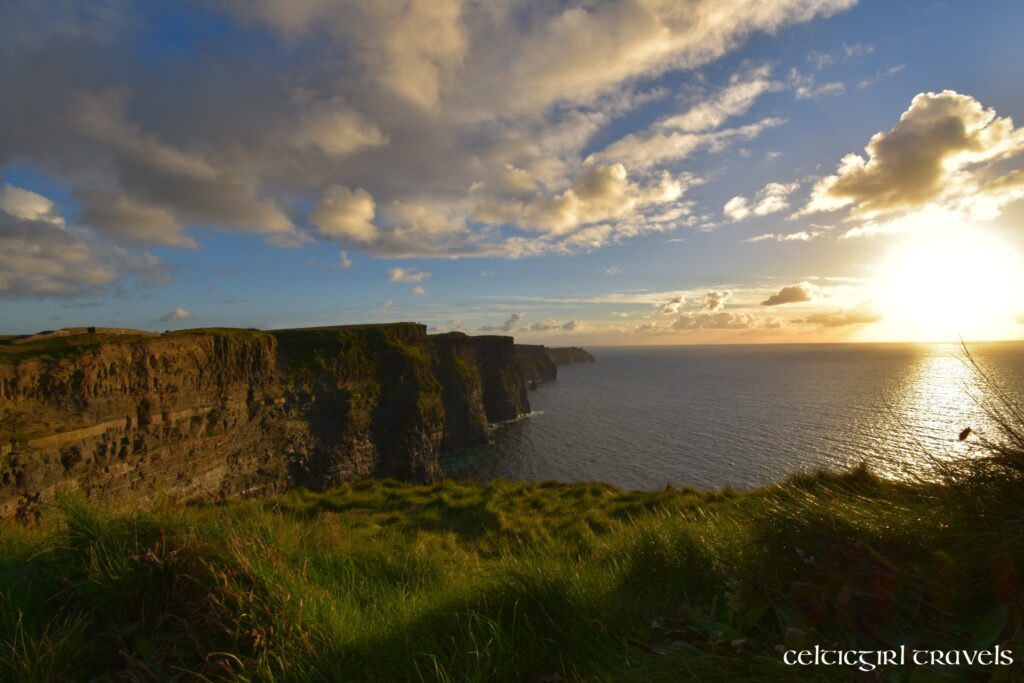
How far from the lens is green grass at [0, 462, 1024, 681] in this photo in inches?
118

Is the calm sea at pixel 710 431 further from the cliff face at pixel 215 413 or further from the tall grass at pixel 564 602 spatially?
the tall grass at pixel 564 602

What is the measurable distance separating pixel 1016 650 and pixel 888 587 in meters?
0.78

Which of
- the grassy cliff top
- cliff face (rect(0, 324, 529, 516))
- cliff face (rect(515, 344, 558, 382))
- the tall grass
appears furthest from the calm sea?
cliff face (rect(515, 344, 558, 382))

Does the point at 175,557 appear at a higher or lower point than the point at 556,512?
higher

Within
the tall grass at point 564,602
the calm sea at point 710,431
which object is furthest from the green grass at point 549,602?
the calm sea at point 710,431

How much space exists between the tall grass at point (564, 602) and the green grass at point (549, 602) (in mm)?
16

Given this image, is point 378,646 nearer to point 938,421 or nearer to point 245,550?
point 245,550

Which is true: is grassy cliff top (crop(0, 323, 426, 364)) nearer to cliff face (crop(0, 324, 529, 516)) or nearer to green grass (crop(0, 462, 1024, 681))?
cliff face (crop(0, 324, 529, 516))

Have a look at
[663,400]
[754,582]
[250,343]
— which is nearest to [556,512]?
[754,582]

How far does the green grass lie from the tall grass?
0.02 m

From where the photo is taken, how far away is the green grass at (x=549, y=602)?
118 inches

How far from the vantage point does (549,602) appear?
3.77 meters

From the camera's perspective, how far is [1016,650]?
2414mm

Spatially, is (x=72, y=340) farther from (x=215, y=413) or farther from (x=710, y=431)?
(x=710, y=431)
